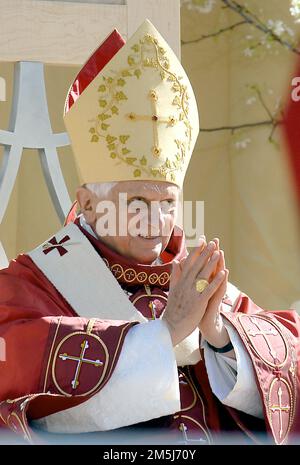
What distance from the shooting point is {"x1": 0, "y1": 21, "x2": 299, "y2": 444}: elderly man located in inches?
143

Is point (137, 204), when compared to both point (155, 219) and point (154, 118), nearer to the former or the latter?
point (155, 219)

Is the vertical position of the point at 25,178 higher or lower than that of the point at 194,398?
higher

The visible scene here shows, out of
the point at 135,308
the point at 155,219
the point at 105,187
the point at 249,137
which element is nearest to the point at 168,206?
the point at 155,219

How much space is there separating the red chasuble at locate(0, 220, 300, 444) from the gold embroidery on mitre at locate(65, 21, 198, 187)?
0.23 metres

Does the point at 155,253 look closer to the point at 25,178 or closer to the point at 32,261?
the point at 32,261

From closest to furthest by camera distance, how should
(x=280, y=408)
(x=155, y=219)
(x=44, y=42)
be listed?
1. (x=280, y=408)
2. (x=155, y=219)
3. (x=44, y=42)

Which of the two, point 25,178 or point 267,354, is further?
point 25,178

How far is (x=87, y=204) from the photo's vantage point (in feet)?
13.4

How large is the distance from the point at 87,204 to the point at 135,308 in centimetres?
36
